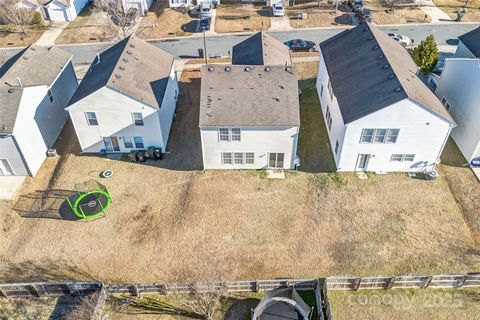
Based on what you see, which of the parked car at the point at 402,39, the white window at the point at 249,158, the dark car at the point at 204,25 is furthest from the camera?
the dark car at the point at 204,25

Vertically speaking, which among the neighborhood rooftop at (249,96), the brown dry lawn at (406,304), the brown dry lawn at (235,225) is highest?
the neighborhood rooftop at (249,96)

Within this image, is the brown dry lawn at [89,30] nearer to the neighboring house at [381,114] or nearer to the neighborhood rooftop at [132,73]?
the neighborhood rooftop at [132,73]

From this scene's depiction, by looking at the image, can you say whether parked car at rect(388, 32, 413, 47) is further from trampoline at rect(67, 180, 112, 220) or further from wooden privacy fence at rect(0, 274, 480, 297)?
trampoline at rect(67, 180, 112, 220)

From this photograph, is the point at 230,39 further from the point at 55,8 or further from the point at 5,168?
the point at 5,168

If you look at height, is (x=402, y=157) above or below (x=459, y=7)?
below

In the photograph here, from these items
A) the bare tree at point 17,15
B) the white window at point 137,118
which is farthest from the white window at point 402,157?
the bare tree at point 17,15

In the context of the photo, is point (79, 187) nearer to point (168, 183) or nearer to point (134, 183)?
point (134, 183)

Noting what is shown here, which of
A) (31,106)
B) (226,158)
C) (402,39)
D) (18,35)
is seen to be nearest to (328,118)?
(226,158)

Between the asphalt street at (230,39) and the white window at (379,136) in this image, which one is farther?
the asphalt street at (230,39)

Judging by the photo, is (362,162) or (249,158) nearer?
(362,162)
